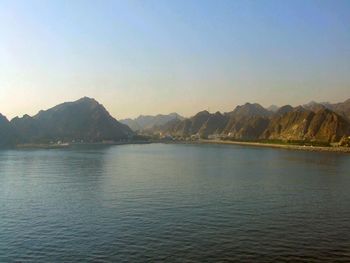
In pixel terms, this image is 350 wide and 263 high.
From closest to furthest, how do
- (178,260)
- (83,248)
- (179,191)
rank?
(178,260) < (83,248) < (179,191)

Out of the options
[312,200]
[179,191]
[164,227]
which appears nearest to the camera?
[164,227]

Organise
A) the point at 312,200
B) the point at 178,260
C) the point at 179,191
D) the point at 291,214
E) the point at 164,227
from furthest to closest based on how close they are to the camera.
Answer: the point at 179,191, the point at 312,200, the point at 291,214, the point at 164,227, the point at 178,260

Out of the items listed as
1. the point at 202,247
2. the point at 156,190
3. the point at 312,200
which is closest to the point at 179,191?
the point at 156,190

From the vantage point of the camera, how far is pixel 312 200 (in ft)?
199

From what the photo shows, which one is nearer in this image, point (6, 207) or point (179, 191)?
point (6, 207)

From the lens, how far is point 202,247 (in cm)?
3712

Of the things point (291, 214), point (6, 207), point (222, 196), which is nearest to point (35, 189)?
point (6, 207)

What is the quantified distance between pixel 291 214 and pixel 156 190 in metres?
23.2

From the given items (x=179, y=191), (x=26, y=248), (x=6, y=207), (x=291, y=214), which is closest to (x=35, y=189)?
(x=6, y=207)

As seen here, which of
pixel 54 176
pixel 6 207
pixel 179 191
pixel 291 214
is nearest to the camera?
pixel 291 214

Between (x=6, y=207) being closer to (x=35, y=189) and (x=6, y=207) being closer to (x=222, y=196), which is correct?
(x=35, y=189)

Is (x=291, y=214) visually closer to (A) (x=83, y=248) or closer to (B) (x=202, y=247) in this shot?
(B) (x=202, y=247)

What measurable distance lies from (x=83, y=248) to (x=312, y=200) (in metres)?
34.9

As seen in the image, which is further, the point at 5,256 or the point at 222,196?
the point at 222,196
